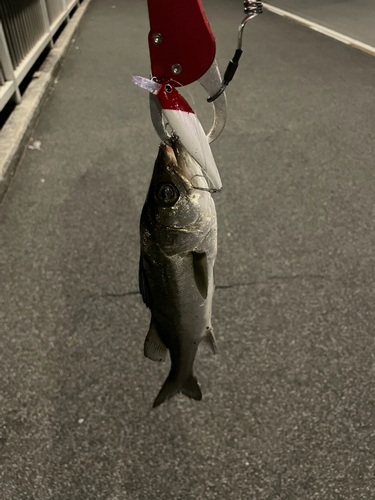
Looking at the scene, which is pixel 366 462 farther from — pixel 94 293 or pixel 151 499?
pixel 94 293

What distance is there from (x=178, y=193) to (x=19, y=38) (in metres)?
3.06

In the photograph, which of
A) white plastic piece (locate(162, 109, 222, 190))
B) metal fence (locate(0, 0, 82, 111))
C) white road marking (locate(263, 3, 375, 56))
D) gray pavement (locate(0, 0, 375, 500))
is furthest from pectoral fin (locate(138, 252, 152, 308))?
white road marking (locate(263, 3, 375, 56))

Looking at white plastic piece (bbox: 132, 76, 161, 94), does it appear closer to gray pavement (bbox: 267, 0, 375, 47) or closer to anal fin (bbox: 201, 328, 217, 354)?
anal fin (bbox: 201, 328, 217, 354)

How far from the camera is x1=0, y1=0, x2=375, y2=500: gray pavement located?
113cm

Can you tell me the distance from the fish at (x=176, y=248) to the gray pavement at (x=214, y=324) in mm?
585

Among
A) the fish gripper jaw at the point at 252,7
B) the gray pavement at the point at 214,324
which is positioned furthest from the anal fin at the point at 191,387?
the fish gripper jaw at the point at 252,7

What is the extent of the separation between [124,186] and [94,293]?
828mm

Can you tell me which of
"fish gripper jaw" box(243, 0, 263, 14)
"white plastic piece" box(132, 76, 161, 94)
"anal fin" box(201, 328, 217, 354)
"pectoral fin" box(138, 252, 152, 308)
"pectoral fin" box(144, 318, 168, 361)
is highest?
"fish gripper jaw" box(243, 0, 263, 14)

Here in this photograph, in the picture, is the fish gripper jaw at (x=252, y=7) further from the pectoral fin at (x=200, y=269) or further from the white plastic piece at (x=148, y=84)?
the pectoral fin at (x=200, y=269)

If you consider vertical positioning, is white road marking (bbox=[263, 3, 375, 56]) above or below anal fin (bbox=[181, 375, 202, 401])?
above

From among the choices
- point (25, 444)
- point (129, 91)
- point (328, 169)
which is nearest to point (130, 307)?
point (25, 444)

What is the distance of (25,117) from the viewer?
2.56 metres

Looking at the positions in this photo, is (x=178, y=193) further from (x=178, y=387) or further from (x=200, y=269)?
(x=178, y=387)

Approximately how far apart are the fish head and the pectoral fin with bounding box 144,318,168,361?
0.28m
